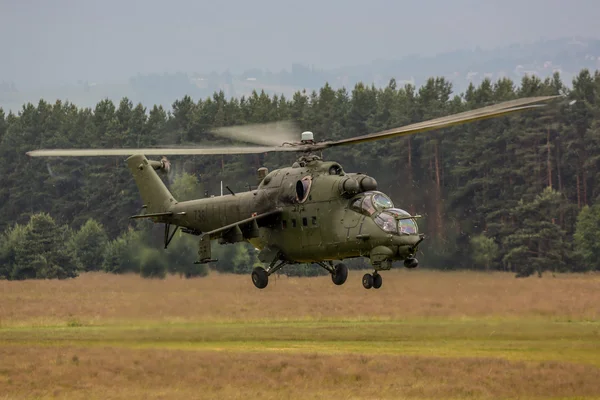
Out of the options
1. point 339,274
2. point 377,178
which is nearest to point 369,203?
point 339,274

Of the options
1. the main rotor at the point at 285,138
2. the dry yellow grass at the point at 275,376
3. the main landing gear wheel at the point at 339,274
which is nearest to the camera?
the main rotor at the point at 285,138

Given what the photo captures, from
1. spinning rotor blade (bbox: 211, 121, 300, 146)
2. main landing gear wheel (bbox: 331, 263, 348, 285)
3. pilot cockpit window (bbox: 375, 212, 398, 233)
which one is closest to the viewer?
pilot cockpit window (bbox: 375, 212, 398, 233)

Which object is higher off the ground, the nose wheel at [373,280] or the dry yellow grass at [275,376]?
the nose wheel at [373,280]

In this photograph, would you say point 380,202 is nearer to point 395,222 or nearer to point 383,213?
point 383,213

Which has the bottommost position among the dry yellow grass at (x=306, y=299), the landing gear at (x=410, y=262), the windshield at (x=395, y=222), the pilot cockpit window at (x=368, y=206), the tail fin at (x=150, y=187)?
the dry yellow grass at (x=306, y=299)

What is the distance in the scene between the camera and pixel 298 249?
32250 mm

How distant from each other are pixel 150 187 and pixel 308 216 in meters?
7.38

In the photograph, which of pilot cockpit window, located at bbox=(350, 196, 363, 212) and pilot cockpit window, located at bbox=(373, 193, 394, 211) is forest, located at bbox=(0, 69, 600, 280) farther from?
pilot cockpit window, located at bbox=(373, 193, 394, 211)

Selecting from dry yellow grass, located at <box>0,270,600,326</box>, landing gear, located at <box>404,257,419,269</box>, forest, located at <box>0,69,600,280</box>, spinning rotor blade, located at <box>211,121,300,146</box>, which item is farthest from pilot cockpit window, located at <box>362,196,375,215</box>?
forest, located at <box>0,69,600,280</box>

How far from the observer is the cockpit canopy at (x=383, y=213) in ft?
99.8

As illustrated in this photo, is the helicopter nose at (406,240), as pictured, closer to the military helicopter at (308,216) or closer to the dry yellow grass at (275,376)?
the military helicopter at (308,216)

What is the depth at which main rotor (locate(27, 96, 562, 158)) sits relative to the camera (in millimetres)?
27734

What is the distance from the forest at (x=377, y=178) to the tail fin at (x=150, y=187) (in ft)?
45.7

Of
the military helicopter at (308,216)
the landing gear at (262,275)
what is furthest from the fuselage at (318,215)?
the landing gear at (262,275)
